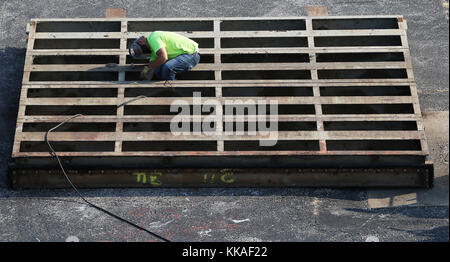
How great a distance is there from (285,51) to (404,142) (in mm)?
1895

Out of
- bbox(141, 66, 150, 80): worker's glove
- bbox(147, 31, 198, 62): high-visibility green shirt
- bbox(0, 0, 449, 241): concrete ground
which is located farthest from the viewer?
bbox(141, 66, 150, 80): worker's glove

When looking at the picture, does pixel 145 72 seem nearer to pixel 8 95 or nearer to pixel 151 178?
pixel 151 178

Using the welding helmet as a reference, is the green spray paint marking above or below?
below

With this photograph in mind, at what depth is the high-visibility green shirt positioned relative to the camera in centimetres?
738

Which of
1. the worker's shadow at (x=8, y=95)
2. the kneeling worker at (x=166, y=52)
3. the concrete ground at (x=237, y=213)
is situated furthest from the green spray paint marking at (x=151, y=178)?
the worker's shadow at (x=8, y=95)

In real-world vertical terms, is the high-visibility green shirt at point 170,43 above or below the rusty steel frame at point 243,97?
above

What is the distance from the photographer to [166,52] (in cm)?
743

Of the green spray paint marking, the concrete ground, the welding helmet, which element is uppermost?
the welding helmet

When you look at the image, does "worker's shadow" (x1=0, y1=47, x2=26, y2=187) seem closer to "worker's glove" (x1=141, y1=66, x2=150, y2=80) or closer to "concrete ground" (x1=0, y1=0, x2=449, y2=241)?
"concrete ground" (x1=0, y1=0, x2=449, y2=241)

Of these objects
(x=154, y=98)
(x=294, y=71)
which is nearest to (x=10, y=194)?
(x=154, y=98)

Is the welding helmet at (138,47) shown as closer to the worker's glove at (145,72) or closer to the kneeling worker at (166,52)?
the kneeling worker at (166,52)

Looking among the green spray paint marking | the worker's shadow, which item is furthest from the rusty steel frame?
the worker's shadow

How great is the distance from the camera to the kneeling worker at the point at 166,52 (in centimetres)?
738

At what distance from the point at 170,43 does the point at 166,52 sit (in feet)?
0.41
